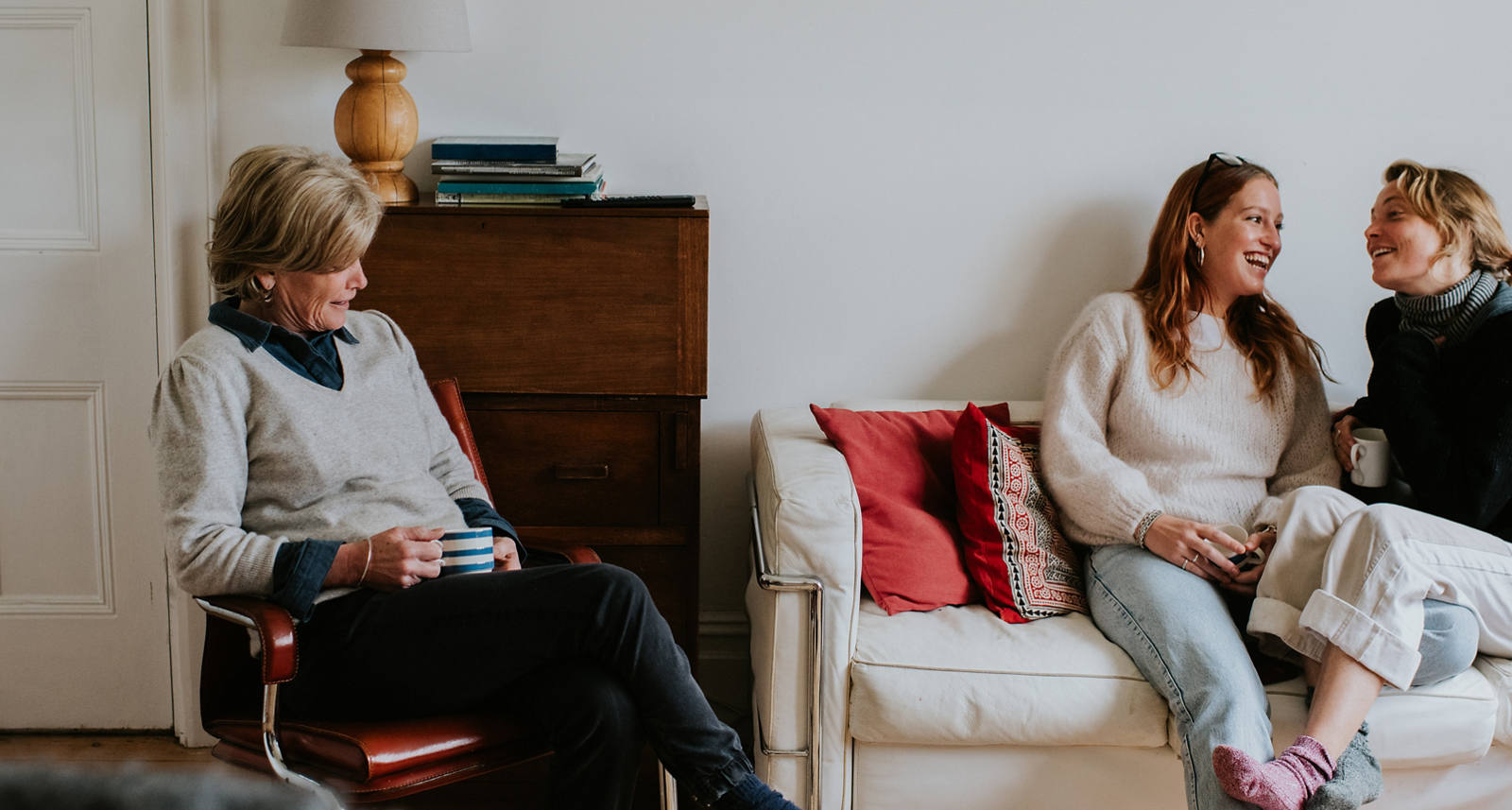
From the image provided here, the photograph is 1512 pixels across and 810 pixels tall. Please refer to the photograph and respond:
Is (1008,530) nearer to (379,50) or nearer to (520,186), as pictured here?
(520,186)

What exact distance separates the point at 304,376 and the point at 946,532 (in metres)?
1.15

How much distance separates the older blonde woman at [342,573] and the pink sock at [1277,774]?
648mm

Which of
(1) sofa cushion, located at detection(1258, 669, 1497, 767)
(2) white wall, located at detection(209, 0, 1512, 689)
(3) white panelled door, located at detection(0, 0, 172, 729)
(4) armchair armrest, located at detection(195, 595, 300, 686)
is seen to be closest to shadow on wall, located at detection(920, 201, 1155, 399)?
(2) white wall, located at detection(209, 0, 1512, 689)

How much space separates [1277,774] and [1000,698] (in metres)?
0.42

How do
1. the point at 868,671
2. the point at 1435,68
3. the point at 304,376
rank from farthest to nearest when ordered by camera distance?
the point at 1435,68
the point at 868,671
the point at 304,376

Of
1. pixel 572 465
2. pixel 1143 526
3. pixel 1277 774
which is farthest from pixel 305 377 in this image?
pixel 1277 774

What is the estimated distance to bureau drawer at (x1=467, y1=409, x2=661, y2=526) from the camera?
2.30 metres

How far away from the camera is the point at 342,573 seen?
165cm

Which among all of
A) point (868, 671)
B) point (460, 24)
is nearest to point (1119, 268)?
point (868, 671)

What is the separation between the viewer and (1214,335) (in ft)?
7.75

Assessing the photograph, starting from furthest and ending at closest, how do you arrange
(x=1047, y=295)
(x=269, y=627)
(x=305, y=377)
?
1. (x=1047, y=295)
2. (x=305, y=377)
3. (x=269, y=627)

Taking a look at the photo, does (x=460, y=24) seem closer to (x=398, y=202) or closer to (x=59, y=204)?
(x=398, y=202)

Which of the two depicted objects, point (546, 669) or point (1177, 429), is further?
point (1177, 429)

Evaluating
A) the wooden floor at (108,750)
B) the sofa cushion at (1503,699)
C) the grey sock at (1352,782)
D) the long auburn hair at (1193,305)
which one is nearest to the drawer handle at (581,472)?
the wooden floor at (108,750)
